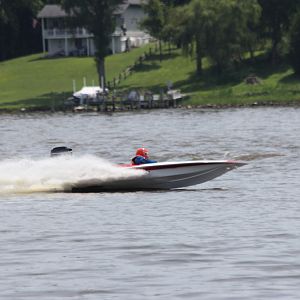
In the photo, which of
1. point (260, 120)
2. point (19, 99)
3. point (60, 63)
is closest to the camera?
point (260, 120)

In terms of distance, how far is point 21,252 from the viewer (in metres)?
26.7

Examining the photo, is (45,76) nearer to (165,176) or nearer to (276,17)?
(276,17)

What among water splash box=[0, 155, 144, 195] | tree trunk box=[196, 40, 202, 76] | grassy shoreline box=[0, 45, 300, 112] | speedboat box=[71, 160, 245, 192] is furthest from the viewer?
tree trunk box=[196, 40, 202, 76]

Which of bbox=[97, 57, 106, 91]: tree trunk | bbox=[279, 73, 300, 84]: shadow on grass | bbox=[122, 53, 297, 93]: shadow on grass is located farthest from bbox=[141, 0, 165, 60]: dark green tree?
bbox=[279, 73, 300, 84]: shadow on grass

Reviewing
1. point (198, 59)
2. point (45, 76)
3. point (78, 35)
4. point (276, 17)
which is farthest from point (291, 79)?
point (78, 35)

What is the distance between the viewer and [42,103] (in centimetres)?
10319

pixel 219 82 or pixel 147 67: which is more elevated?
pixel 147 67

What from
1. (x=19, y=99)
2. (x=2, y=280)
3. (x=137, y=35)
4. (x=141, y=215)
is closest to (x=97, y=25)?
(x=19, y=99)

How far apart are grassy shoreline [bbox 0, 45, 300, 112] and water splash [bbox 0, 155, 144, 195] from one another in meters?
61.4

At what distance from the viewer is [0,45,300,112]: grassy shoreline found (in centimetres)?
9988

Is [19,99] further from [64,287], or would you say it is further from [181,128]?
[64,287]

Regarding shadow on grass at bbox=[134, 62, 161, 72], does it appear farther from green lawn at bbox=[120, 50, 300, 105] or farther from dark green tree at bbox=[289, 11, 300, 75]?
dark green tree at bbox=[289, 11, 300, 75]

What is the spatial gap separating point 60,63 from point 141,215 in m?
95.5

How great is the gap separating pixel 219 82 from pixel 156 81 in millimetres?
7386
